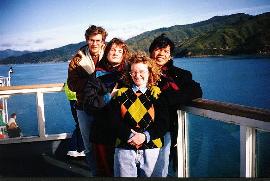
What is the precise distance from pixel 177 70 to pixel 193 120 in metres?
0.29

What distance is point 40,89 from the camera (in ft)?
10.0

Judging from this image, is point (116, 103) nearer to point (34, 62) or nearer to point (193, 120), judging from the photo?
point (193, 120)

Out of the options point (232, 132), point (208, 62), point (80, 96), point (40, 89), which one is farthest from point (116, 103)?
point (40, 89)

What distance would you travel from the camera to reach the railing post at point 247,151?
1.64 meters

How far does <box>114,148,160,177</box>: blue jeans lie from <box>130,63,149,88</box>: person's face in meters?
0.33

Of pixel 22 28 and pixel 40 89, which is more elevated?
pixel 22 28

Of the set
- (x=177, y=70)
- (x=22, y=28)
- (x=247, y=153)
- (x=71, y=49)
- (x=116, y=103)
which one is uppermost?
(x=22, y=28)

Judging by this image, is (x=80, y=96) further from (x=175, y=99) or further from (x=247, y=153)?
(x=247, y=153)

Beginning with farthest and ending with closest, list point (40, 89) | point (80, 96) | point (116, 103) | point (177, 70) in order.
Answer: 1. point (40, 89)
2. point (80, 96)
3. point (177, 70)
4. point (116, 103)

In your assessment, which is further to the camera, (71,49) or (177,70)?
(71,49)

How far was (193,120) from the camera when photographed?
6.51 ft

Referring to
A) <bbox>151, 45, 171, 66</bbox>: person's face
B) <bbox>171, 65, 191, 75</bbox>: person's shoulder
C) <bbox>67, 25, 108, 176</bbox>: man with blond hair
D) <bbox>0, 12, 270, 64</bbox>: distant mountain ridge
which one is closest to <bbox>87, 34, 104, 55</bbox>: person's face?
Result: <bbox>67, 25, 108, 176</bbox>: man with blond hair

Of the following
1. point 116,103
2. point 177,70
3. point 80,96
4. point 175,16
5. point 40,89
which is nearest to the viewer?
point 116,103

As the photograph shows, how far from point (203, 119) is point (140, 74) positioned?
0.41 m
